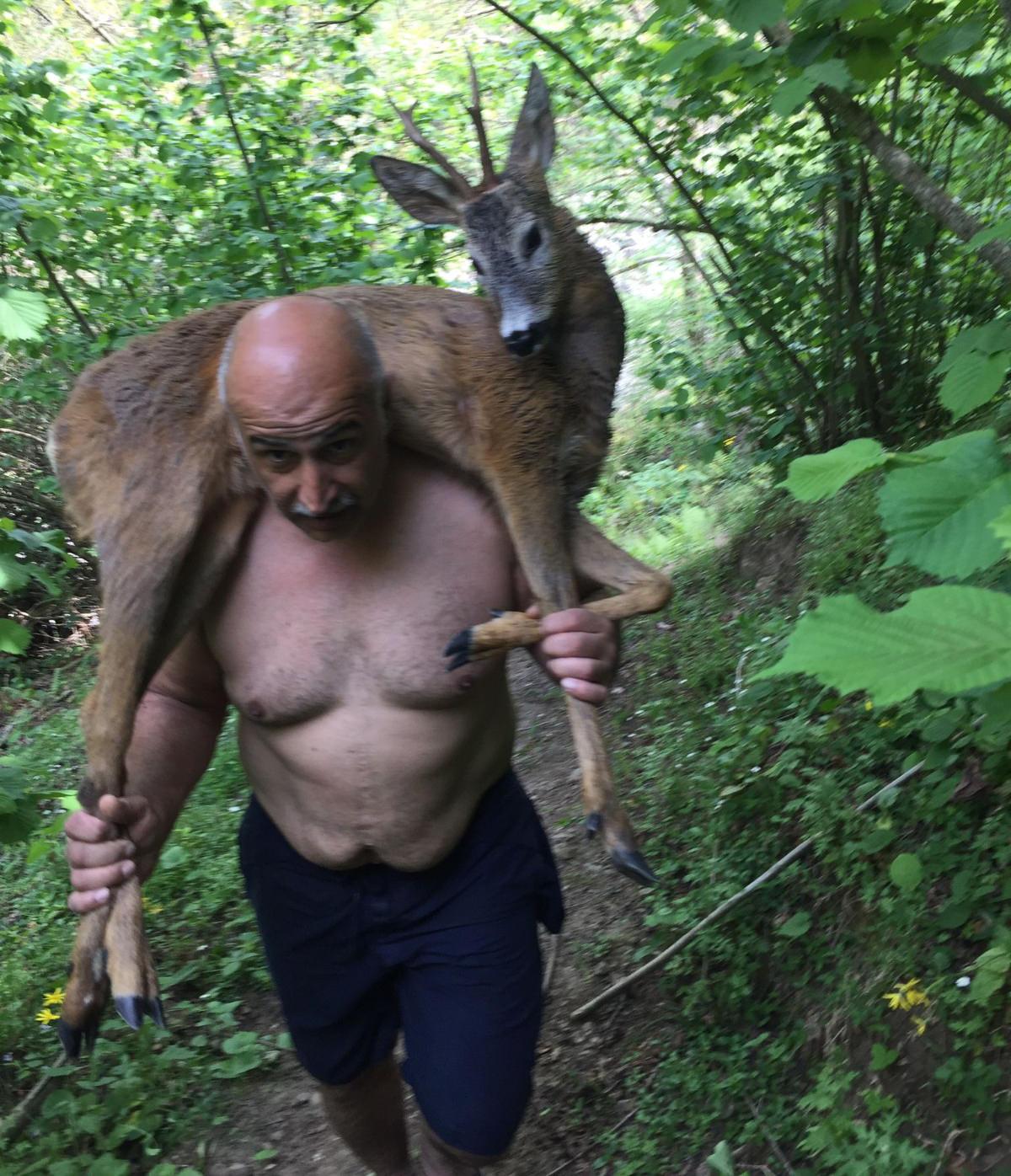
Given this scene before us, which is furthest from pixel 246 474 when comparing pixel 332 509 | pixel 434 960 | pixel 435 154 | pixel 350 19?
pixel 350 19

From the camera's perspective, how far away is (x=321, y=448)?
6.45 feet

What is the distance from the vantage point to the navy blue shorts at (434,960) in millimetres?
2373

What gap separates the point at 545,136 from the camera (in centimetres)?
327

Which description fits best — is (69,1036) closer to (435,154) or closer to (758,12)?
(435,154)

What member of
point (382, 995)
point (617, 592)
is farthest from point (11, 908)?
point (617, 592)

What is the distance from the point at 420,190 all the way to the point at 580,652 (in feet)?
6.66

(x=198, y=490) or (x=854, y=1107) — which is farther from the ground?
(x=198, y=490)

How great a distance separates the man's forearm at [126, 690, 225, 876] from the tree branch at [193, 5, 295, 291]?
3003 millimetres

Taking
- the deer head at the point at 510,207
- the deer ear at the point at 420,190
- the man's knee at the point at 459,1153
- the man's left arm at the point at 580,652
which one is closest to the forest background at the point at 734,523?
the deer head at the point at 510,207

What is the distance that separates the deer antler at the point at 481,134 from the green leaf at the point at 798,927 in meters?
2.36

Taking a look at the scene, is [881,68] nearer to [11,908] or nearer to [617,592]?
[617,592]

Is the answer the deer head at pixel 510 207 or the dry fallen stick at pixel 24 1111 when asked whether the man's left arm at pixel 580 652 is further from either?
the dry fallen stick at pixel 24 1111

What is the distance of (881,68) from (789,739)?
83.9 inches

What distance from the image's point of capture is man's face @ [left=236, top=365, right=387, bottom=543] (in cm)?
194
